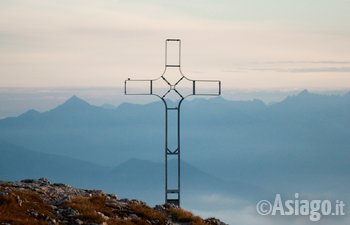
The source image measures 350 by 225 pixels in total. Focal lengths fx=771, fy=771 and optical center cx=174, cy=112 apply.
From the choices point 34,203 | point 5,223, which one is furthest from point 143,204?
point 5,223

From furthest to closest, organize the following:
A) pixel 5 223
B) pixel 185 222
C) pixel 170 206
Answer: pixel 170 206, pixel 185 222, pixel 5 223

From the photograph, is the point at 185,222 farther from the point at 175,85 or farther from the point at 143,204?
the point at 175,85

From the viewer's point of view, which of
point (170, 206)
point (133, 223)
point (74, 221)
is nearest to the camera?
point (74, 221)

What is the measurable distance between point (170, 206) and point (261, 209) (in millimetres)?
13601

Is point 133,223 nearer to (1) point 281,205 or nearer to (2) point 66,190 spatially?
(2) point 66,190

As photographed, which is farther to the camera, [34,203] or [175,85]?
[175,85]

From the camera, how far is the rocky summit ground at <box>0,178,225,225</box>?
3778 centimetres

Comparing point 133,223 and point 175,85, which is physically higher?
point 175,85

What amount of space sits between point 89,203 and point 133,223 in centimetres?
297

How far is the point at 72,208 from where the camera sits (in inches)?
1572

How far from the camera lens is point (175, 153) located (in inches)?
2158

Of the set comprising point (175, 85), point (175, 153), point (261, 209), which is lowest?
point (261, 209)

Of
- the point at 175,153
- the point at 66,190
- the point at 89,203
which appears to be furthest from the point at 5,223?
the point at 175,153

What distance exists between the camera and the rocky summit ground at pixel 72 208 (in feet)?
124
